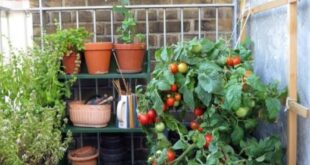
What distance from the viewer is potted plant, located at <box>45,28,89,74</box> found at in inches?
92.5

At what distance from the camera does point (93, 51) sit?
242 centimetres

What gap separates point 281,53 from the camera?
5.96ft

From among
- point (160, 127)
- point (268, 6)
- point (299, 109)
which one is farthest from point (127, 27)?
point (299, 109)

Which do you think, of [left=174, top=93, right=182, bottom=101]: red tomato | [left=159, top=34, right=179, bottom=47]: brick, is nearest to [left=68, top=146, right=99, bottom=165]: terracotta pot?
[left=159, top=34, right=179, bottom=47]: brick

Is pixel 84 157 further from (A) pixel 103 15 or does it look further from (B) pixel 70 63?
(A) pixel 103 15

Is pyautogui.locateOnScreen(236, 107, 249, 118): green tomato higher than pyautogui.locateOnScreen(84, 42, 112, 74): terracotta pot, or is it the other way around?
pyautogui.locateOnScreen(84, 42, 112, 74): terracotta pot

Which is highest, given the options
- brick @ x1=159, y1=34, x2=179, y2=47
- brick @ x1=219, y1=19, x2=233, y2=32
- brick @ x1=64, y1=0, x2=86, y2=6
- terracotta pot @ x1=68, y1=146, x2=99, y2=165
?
brick @ x1=64, y1=0, x2=86, y2=6

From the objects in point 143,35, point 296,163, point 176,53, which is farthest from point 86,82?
point 296,163

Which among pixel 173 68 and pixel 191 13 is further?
pixel 191 13

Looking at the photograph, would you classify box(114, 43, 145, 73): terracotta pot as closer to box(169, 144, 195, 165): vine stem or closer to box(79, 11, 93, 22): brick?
box(79, 11, 93, 22): brick

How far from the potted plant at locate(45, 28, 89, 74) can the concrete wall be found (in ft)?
3.51

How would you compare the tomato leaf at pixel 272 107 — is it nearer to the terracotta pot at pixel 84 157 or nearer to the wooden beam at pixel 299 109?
the wooden beam at pixel 299 109

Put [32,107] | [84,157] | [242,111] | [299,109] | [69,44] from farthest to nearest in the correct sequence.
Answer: [84,157] < [69,44] < [32,107] < [242,111] < [299,109]

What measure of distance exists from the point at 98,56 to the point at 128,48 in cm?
20
